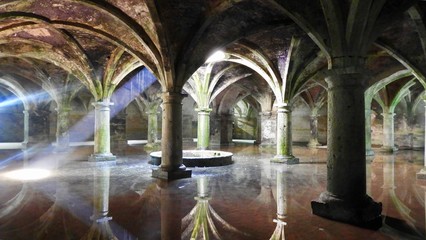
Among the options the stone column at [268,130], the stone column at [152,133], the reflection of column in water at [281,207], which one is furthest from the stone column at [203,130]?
the reflection of column in water at [281,207]

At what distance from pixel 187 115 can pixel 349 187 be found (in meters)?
21.2

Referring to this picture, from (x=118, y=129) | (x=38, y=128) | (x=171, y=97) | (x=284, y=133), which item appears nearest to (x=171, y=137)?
(x=171, y=97)

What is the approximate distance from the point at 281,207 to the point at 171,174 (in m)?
3.56

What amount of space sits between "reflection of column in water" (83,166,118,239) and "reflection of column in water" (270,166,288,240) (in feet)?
6.72

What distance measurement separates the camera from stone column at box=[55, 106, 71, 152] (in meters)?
15.7

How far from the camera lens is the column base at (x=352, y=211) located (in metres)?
4.12

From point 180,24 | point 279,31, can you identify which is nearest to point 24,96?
point 180,24

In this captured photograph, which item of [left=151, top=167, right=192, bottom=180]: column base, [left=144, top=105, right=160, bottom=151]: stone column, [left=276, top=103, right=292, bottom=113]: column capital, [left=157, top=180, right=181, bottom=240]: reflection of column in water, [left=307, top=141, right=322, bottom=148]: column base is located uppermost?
[left=276, top=103, right=292, bottom=113]: column capital

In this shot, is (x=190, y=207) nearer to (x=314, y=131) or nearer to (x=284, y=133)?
(x=284, y=133)

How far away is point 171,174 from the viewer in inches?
303

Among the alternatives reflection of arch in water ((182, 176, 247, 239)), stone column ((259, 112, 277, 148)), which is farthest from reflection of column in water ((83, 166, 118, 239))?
stone column ((259, 112, 277, 148))

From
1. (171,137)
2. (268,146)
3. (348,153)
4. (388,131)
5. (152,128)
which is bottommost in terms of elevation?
(268,146)

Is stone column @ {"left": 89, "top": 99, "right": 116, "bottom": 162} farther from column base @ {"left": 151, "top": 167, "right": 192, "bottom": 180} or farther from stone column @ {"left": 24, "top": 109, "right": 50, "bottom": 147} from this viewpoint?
stone column @ {"left": 24, "top": 109, "right": 50, "bottom": 147}

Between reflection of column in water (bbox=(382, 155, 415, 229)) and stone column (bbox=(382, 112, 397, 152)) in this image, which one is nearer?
reflection of column in water (bbox=(382, 155, 415, 229))
